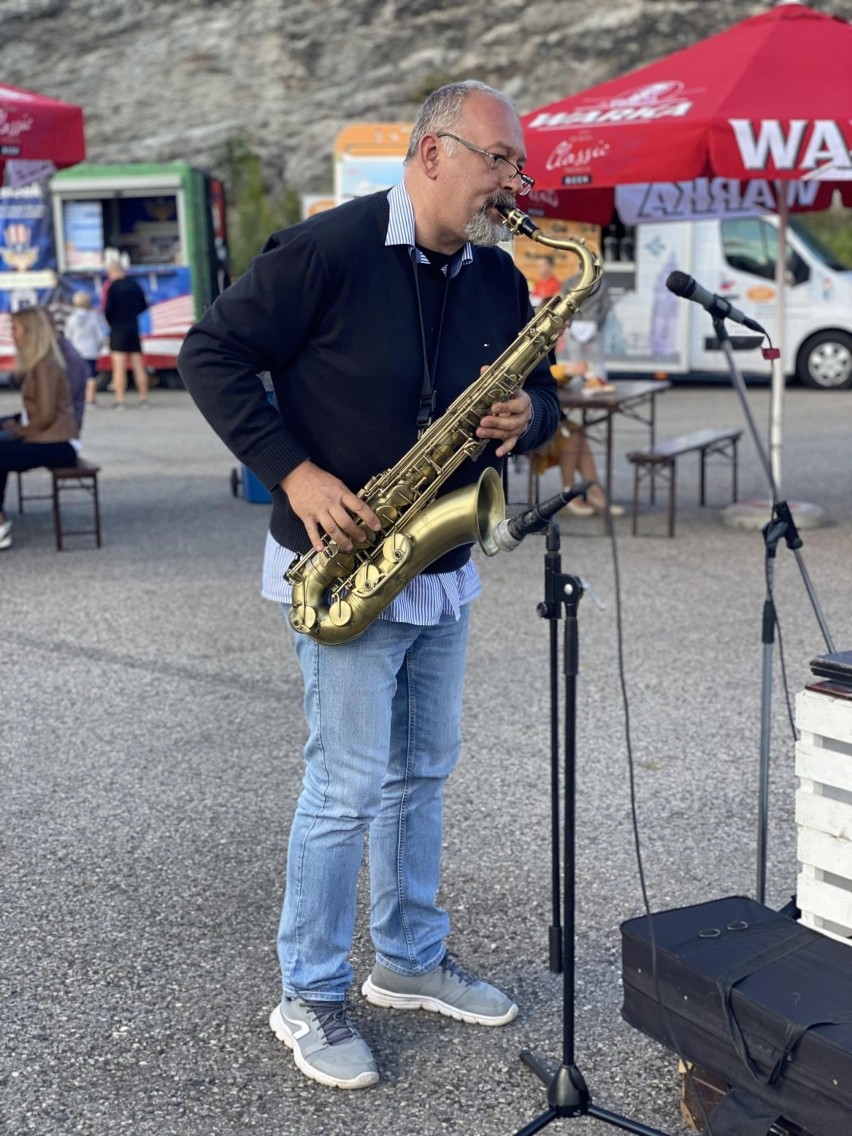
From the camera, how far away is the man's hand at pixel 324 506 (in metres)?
2.92

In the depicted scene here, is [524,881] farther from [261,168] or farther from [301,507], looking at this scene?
[261,168]

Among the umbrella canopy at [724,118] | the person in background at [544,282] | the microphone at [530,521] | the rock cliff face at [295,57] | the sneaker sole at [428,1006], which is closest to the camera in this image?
the microphone at [530,521]

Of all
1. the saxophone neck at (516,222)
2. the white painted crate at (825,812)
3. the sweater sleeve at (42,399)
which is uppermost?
the saxophone neck at (516,222)

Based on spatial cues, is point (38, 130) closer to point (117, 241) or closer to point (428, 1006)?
point (428, 1006)

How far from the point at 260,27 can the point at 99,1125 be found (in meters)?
31.7

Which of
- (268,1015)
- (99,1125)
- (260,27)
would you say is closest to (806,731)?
(268,1015)

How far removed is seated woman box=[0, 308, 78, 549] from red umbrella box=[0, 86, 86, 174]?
1.01 m

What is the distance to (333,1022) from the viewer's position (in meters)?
3.16

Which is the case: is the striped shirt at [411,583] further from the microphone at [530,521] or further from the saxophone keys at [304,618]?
the microphone at [530,521]

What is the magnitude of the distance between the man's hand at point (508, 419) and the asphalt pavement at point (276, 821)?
451mm

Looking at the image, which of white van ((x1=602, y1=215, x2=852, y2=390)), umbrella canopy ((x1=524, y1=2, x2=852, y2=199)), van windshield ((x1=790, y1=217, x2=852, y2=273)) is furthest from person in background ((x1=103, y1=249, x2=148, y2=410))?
umbrella canopy ((x1=524, y1=2, x2=852, y2=199))

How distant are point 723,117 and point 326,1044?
19.8 feet

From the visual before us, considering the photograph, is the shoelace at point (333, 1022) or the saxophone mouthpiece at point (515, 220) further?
the shoelace at point (333, 1022)

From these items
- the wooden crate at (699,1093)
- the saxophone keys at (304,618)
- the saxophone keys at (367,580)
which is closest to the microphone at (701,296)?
the saxophone keys at (367,580)
